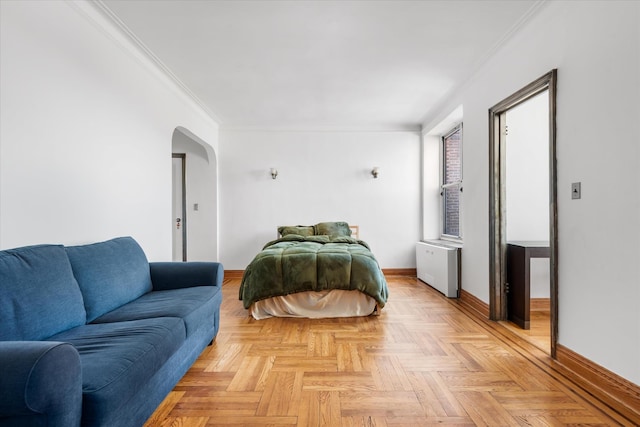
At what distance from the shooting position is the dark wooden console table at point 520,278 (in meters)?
2.98

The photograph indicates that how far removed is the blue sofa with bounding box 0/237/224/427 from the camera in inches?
41.7

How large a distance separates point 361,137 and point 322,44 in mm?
2888

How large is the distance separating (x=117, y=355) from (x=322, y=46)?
9.16ft

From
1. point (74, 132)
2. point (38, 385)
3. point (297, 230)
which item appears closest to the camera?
point (38, 385)

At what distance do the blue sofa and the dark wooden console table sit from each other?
8.78ft

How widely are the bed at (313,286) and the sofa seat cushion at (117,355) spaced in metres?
1.52

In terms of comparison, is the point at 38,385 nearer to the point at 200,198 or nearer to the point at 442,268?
the point at 442,268

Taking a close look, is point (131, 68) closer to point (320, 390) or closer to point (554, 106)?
point (320, 390)

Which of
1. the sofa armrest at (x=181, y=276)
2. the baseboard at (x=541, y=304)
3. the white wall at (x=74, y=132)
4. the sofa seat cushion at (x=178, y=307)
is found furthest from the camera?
the baseboard at (x=541, y=304)

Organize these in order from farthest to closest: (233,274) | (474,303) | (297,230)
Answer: (233,274), (297,230), (474,303)

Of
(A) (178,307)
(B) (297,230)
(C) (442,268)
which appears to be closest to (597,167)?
(C) (442,268)

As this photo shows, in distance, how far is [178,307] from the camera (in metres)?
2.07

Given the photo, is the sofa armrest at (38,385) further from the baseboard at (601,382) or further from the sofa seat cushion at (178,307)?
the baseboard at (601,382)

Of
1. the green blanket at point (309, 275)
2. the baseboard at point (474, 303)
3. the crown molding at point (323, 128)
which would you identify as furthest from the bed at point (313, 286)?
the crown molding at point (323, 128)
